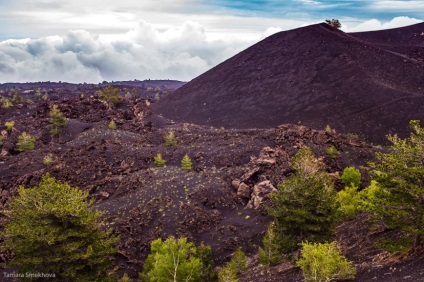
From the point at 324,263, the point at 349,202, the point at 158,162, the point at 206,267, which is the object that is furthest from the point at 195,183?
the point at 324,263

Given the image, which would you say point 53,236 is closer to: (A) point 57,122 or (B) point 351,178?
(B) point 351,178


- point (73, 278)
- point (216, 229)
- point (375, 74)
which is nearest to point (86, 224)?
point (73, 278)

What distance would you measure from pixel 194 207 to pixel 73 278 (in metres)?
21.6

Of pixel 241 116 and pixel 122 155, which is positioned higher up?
pixel 241 116

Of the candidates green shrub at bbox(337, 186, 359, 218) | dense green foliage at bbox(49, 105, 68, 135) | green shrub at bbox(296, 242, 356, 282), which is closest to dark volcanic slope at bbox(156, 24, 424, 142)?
dense green foliage at bbox(49, 105, 68, 135)

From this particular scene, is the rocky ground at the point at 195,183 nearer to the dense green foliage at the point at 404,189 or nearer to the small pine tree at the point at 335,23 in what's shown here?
the dense green foliage at the point at 404,189

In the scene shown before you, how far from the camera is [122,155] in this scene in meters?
60.4

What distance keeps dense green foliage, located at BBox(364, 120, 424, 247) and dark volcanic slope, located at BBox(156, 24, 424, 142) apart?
59970 millimetres

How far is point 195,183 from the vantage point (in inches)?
1797

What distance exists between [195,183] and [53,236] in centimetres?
2673

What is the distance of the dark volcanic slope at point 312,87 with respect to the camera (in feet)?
272

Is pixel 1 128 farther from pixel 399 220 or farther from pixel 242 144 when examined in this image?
pixel 399 220

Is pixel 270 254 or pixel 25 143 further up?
pixel 25 143

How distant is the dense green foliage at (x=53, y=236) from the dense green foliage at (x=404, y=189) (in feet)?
54.0
